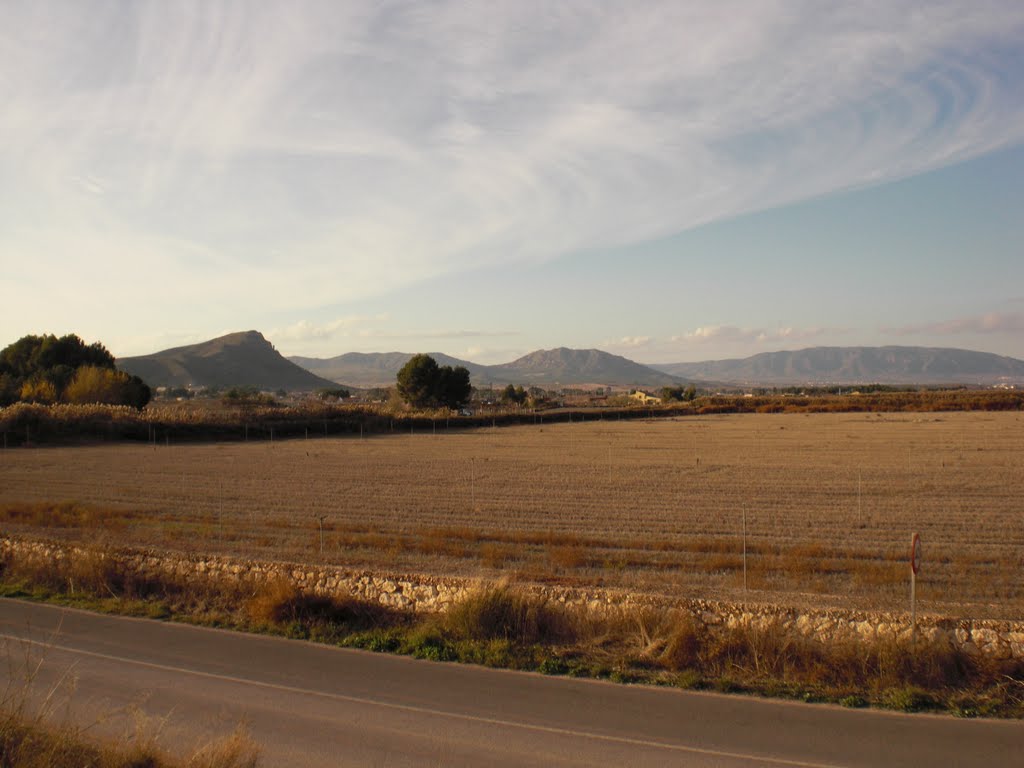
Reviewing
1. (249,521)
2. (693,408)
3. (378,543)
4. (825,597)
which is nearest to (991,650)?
(825,597)

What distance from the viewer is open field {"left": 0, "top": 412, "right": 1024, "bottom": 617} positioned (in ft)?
47.0

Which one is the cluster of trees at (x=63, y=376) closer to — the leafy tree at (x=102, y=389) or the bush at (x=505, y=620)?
the leafy tree at (x=102, y=389)

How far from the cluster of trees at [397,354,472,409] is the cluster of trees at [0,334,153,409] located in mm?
32570

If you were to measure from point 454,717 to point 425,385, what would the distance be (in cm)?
9786

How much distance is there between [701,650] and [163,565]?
9.04 metres

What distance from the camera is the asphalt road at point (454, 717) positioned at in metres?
6.56

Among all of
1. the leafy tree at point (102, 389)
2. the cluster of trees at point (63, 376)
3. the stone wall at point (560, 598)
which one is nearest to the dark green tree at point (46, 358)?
the cluster of trees at point (63, 376)

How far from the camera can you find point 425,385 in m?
105

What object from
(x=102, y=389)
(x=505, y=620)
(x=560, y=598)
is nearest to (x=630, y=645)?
(x=560, y=598)

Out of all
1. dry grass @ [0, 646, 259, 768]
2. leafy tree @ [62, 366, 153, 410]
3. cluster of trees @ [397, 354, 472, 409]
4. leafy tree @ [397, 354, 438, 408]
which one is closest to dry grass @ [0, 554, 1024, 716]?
dry grass @ [0, 646, 259, 768]

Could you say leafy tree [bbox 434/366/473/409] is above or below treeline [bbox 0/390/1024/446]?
above

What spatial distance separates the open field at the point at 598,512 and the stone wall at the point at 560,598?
33.2 inches

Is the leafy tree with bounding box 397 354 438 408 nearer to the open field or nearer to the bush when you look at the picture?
the open field

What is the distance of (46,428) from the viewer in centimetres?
5494
